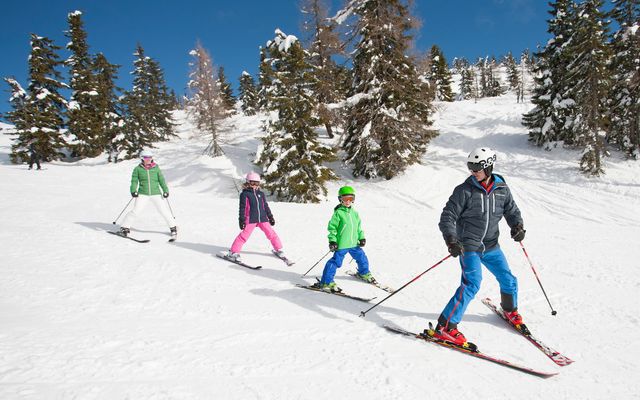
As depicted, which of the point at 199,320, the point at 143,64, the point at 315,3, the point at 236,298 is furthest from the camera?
the point at 143,64

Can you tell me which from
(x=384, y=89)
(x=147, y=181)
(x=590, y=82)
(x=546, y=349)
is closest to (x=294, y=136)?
(x=384, y=89)

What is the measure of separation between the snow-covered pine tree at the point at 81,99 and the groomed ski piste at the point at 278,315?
2292 centimetres

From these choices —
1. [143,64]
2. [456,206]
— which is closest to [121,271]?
[456,206]

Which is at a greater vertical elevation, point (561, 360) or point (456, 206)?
point (456, 206)

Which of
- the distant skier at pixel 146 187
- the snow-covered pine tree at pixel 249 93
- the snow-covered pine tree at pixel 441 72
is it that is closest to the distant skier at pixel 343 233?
the distant skier at pixel 146 187

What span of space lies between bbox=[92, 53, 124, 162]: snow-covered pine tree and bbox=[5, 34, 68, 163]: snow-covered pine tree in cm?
292

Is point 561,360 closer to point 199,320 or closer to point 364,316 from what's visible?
point 364,316

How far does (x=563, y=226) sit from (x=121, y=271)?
38.4ft

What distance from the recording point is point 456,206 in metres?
3.87

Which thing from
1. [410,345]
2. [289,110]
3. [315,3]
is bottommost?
[410,345]

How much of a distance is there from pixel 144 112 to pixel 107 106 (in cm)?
615

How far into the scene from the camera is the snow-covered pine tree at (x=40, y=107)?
1061 inches

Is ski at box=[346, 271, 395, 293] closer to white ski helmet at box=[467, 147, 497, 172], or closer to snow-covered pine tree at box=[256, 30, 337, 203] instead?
white ski helmet at box=[467, 147, 497, 172]

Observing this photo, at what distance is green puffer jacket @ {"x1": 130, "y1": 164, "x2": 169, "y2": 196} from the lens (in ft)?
26.4
